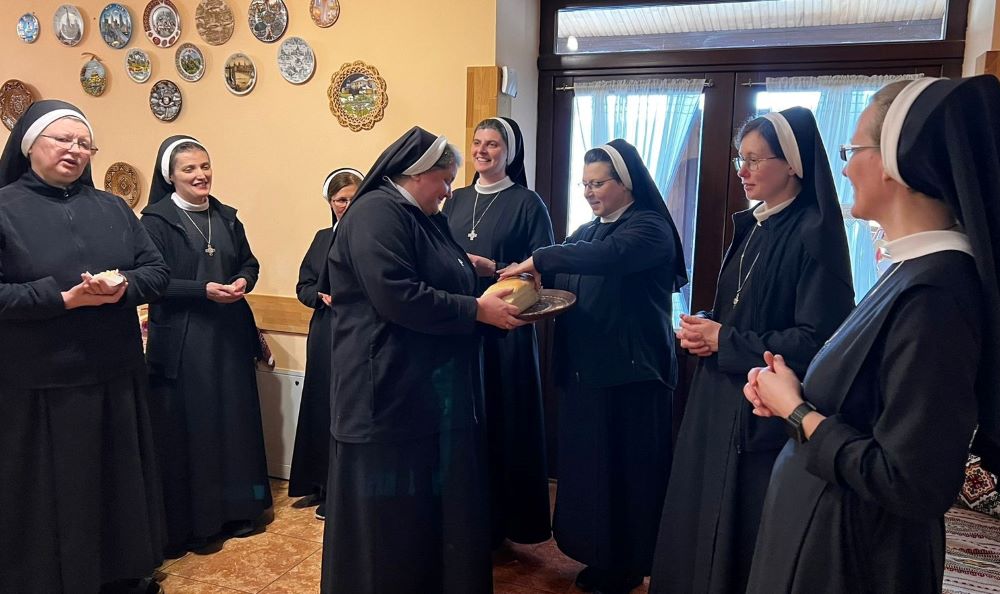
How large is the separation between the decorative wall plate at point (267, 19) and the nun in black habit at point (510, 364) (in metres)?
1.49

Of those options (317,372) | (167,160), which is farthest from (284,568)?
(167,160)

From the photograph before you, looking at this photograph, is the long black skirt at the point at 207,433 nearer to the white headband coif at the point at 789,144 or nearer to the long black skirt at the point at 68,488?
the long black skirt at the point at 68,488

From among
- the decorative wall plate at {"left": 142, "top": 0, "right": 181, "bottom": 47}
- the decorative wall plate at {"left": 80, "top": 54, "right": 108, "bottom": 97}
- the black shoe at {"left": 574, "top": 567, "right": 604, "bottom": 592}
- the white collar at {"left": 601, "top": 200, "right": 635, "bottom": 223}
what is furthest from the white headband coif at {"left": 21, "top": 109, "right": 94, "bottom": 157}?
the black shoe at {"left": 574, "top": 567, "right": 604, "bottom": 592}

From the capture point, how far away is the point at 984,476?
10.4ft

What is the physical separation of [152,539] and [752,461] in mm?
2091

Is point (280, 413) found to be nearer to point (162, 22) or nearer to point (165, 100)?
point (165, 100)

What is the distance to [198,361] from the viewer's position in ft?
9.17

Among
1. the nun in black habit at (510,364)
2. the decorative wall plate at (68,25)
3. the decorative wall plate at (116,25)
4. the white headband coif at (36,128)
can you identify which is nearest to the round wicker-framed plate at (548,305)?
the nun in black habit at (510,364)

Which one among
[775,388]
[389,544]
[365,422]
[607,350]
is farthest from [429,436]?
[775,388]

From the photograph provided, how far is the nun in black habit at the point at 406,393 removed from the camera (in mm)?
1934

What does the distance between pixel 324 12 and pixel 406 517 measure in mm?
2581

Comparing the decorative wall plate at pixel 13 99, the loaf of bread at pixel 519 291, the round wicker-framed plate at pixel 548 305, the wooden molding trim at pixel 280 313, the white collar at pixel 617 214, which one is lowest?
the wooden molding trim at pixel 280 313

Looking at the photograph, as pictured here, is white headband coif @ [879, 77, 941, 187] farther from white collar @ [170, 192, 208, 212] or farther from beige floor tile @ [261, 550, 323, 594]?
white collar @ [170, 192, 208, 212]

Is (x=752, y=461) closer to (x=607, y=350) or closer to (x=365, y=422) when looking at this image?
(x=607, y=350)
